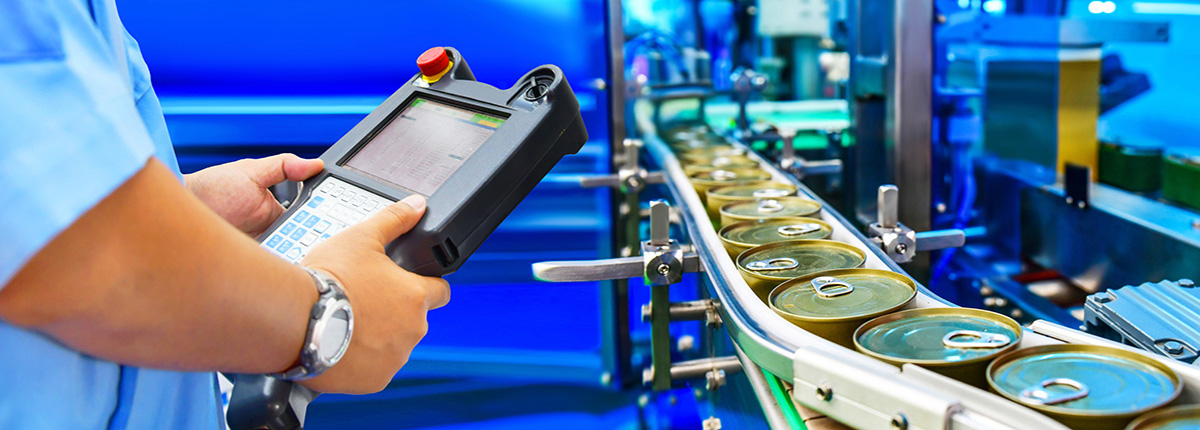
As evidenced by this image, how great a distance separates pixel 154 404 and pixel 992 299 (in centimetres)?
191

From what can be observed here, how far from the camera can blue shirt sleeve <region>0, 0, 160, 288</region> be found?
17.3 inches

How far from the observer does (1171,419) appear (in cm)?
59

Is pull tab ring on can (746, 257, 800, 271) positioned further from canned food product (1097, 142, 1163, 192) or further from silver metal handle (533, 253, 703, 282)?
canned food product (1097, 142, 1163, 192)

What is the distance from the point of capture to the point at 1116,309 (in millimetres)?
1020

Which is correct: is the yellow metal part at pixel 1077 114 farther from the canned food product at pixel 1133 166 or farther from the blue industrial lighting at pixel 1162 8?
the blue industrial lighting at pixel 1162 8

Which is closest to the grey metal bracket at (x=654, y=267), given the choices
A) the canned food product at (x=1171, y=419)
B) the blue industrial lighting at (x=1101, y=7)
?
the canned food product at (x=1171, y=419)

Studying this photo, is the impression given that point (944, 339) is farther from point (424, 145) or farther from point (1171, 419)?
point (424, 145)

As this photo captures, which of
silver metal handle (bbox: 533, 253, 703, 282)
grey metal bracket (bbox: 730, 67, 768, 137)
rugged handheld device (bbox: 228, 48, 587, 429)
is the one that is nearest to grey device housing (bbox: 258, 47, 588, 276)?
rugged handheld device (bbox: 228, 48, 587, 429)

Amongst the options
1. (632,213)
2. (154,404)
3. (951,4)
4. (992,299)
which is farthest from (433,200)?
(951,4)

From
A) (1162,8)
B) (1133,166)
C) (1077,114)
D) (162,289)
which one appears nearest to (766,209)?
(162,289)

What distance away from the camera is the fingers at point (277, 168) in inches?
39.5

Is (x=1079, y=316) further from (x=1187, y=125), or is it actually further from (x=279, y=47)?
(x=279, y=47)

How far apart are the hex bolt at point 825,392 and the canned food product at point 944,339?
0.05 metres

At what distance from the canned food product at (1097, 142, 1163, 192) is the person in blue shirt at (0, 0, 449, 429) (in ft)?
6.65
